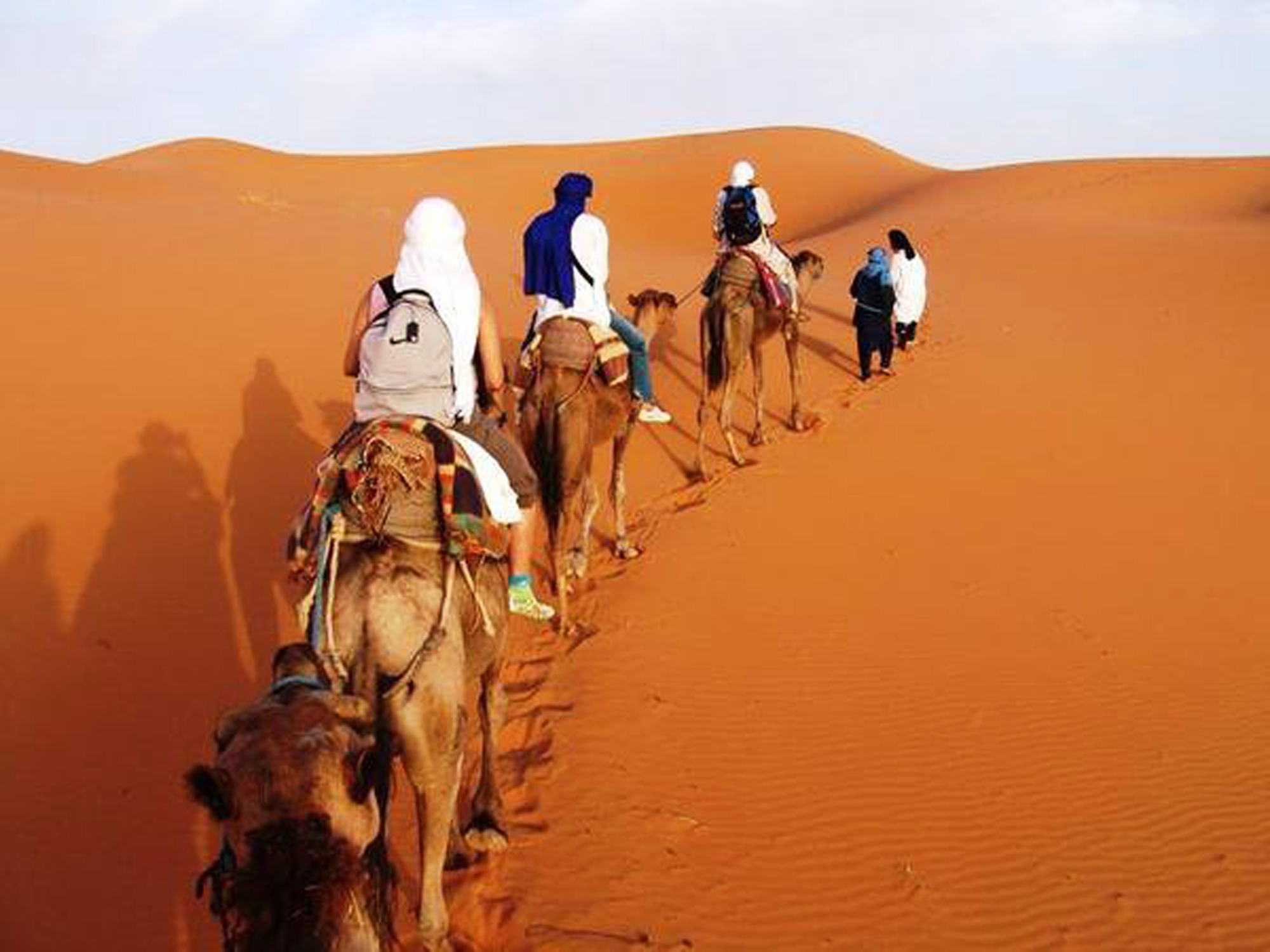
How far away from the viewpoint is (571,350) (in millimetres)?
6906

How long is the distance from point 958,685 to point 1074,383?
892cm

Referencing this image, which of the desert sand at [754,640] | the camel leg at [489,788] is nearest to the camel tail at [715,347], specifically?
A: the desert sand at [754,640]

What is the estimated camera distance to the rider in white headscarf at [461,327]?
454 cm

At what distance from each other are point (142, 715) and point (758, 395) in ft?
23.9

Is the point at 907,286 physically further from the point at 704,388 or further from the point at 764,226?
the point at 704,388

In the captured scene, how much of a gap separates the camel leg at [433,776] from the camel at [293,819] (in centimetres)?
83

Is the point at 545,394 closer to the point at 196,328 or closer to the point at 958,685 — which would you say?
the point at 958,685

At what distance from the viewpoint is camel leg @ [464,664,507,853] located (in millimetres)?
5020

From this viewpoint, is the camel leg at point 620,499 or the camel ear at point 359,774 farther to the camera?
the camel leg at point 620,499

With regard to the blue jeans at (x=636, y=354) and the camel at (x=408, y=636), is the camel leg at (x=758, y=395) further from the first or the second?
the camel at (x=408, y=636)

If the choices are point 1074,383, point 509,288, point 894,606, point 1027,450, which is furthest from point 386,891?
point 509,288

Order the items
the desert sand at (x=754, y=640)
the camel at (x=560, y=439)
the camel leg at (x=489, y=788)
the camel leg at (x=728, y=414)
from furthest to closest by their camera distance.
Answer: the camel leg at (x=728, y=414) → the camel at (x=560, y=439) → the camel leg at (x=489, y=788) → the desert sand at (x=754, y=640)

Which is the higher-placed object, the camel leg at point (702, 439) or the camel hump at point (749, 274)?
the camel hump at point (749, 274)

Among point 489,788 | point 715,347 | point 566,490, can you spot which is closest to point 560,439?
point 566,490
